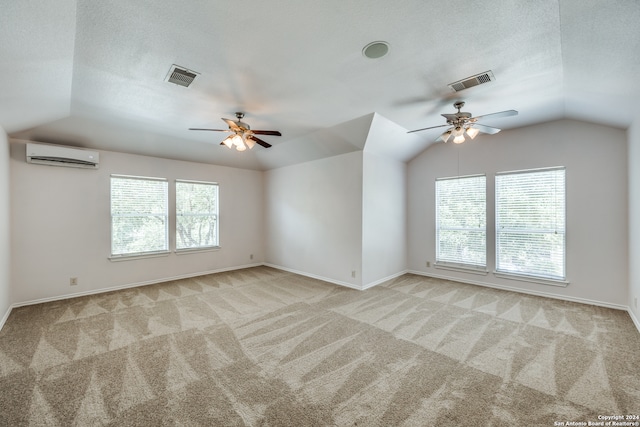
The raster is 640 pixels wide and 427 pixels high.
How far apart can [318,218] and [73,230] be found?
4.28 meters

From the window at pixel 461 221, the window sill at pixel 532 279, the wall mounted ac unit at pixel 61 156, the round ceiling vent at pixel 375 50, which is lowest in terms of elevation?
the window sill at pixel 532 279

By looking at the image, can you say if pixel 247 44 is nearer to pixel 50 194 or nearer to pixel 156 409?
pixel 156 409

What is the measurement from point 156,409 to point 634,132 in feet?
19.5

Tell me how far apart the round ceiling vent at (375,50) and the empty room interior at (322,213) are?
20 mm

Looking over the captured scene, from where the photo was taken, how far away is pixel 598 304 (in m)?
3.93

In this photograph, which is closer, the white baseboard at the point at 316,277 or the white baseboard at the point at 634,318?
the white baseboard at the point at 634,318

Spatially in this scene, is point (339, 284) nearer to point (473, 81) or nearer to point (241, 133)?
point (241, 133)

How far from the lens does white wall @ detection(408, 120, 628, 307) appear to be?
3.81 metres

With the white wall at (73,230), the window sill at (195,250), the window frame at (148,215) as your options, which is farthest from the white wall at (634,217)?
the window frame at (148,215)

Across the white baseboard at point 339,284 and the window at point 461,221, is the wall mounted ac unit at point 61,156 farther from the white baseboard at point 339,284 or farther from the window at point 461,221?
the window at point 461,221

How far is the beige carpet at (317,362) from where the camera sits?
1.87m

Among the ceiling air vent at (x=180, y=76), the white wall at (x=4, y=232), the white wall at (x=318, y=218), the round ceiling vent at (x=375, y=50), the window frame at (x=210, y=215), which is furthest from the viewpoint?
the window frame at (x=210, y=215)

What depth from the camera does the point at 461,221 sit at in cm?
532

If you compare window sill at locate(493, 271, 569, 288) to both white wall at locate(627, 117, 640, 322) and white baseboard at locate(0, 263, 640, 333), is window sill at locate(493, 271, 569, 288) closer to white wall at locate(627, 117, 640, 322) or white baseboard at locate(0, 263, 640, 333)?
white baseboard at locate(0, 263, 640, 333)
